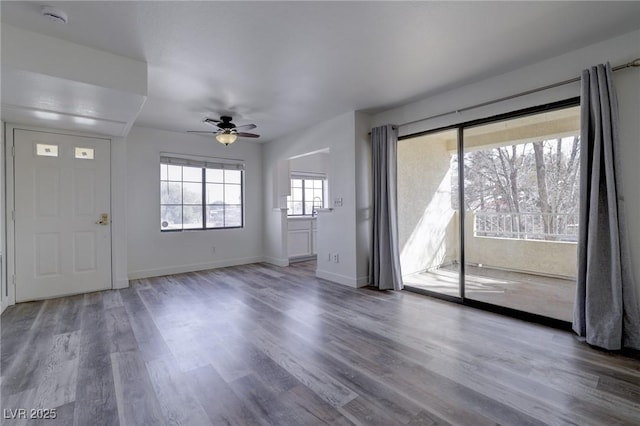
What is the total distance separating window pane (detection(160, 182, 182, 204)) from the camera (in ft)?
17.8

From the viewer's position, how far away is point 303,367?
7.31 ft

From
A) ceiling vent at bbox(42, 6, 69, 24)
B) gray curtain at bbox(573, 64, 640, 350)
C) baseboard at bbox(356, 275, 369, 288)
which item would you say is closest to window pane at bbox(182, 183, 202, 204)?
baseboard at bbox(356, 275, 369, 288)

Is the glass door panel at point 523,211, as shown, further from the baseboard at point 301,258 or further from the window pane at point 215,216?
the window pane at point 215,216

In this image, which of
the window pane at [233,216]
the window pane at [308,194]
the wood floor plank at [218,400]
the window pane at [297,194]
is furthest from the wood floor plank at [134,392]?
the window pane at [308,194]

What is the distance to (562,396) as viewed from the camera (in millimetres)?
1851

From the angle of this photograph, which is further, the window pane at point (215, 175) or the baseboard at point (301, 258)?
the baseboard at point (301, 258)

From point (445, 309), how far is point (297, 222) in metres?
3.88

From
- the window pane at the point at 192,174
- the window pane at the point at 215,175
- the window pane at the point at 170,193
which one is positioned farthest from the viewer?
the window pane at the point at 215,175

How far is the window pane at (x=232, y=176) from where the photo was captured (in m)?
6.18

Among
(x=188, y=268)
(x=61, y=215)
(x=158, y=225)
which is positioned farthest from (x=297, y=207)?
(x=61, y=215)

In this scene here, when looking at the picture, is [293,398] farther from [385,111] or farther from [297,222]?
[297,222]

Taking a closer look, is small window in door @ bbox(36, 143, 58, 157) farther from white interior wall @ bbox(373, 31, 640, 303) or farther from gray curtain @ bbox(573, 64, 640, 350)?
gray curtain @ bbox(573, 64, 640, 350)

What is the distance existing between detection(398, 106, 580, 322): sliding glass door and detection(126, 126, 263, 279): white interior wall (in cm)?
332

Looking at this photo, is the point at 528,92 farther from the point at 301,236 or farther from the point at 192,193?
the point at 192,193
